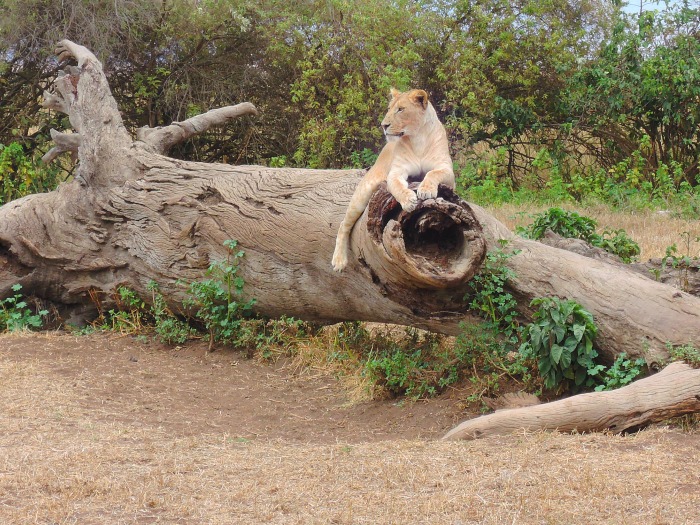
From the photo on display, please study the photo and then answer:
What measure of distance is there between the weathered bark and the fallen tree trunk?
2.19ft

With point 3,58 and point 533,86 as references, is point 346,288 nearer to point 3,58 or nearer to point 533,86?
point 533,86

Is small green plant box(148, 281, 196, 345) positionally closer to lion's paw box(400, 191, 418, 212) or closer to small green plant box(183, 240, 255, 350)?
small green plant box(183, 240, 255, 350)

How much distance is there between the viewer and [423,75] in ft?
42.1

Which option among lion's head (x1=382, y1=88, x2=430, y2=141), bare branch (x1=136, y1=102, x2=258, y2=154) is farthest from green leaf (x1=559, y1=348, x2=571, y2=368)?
bare branch (x1=136, y1=102, x2=258, y2=154)

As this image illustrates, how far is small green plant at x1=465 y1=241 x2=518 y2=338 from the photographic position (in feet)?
21.0

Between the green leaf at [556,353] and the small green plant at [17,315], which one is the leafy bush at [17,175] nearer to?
the small green plant at [17,315]

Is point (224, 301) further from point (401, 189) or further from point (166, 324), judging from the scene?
point (401, 189)

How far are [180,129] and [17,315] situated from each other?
2614 millimetres

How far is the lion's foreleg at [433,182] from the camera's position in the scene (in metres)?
5.82

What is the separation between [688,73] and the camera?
38.8ft

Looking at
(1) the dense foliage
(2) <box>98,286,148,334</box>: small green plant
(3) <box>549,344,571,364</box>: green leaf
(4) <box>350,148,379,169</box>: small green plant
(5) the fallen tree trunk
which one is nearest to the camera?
(3) <box>549,344,571,364</box>: green leaf

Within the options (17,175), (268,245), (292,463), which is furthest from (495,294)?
(17,175)

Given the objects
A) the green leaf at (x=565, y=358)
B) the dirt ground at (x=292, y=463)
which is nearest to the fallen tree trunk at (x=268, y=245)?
the green leaf at (x=565, y=358)

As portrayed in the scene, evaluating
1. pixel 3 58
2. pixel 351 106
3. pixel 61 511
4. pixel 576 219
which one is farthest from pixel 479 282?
pixel 3 58
